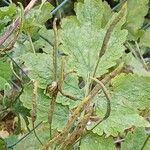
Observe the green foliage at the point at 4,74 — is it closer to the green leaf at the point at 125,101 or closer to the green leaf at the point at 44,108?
the green leaf at the point at 44,108

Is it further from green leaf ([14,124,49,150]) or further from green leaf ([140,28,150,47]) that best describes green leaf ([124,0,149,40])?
green leaf ([14,124,49,150])

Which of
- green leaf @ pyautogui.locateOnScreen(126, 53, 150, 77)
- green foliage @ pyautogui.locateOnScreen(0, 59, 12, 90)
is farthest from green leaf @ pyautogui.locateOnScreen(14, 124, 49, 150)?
green leaf @ pyautogui.locateOnScreen(126, 53, 150, 77)

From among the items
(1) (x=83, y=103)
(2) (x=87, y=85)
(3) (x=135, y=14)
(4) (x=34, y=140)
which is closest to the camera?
(1) (x=83, y=103)

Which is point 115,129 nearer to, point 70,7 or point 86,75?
point 86,75

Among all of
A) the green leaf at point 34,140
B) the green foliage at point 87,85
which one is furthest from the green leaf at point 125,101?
the green leaf at point 34,140

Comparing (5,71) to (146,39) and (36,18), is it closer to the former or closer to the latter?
(36,18)

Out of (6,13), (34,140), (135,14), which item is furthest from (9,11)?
(135,14)
